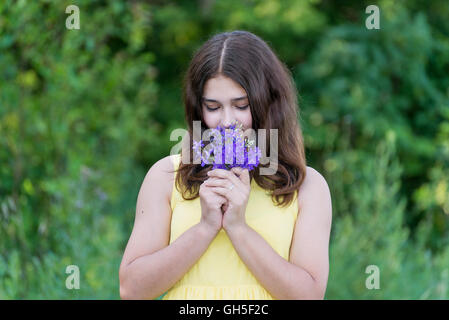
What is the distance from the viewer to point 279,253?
1.94 meters

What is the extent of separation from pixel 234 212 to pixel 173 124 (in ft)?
18.8

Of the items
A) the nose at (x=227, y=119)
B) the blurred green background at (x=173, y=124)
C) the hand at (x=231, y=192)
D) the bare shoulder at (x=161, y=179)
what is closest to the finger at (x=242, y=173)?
the hand at (x=231, y=192)

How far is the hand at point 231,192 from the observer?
183 centimetres

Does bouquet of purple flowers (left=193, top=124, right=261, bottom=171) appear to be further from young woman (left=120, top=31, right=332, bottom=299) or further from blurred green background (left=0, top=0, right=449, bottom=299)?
blurred green background (left=0, top=0, right=449, bottom=299)

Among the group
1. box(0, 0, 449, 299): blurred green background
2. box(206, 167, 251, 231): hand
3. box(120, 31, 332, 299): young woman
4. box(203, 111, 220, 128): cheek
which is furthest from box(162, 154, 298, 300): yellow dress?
box(0, 0, 449, 299): blurred green background

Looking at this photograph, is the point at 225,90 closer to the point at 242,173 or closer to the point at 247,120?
the point at 247,120

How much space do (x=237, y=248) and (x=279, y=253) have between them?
0.17m

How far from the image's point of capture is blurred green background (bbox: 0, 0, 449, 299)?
12.4 ft

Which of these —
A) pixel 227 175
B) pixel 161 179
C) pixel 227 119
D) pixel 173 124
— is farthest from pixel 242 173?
pixel 173 124

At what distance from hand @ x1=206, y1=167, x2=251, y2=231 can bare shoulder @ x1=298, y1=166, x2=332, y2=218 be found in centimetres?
24

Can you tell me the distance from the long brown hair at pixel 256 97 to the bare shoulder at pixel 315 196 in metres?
0.03

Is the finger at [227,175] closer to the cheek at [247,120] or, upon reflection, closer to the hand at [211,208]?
the hand at [211,208]
